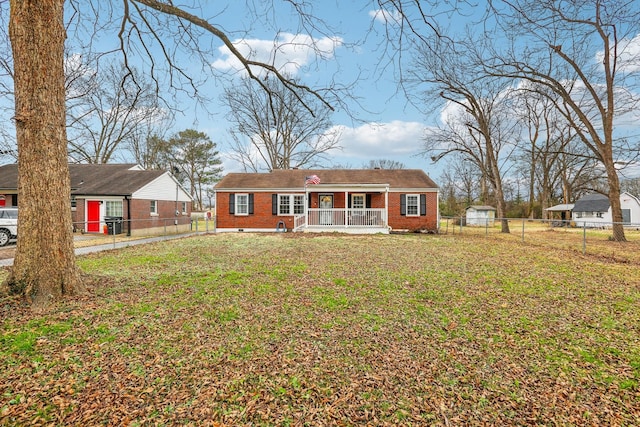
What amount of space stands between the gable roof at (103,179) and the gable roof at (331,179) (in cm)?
491

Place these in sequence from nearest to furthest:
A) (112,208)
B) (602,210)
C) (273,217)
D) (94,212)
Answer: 1. (112,208)
2. (94,212)
3. (273,217)
4. (602,210)

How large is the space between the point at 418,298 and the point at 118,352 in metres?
3.98

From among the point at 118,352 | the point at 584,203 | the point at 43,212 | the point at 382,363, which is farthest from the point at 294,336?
the point at 584,203

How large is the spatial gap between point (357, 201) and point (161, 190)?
12.7m

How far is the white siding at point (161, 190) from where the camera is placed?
17359 millimetres

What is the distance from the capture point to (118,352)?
9.49 feet

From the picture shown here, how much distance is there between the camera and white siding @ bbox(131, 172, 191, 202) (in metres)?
17.4

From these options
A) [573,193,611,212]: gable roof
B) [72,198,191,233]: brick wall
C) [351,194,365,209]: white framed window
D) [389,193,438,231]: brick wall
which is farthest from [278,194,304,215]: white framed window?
[573,193,611,212]: gable roof

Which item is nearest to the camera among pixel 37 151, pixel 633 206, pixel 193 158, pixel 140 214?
pixel 37 151

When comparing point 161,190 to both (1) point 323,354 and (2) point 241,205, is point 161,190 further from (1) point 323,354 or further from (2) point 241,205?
(1) point 323,354

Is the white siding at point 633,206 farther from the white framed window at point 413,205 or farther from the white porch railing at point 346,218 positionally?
the white porch railing at point 346,218

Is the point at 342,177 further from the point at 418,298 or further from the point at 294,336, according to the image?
the point at 294,336

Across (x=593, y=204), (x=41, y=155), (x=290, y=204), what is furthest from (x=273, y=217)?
(x=593, y=204)

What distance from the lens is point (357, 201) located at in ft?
59.1
